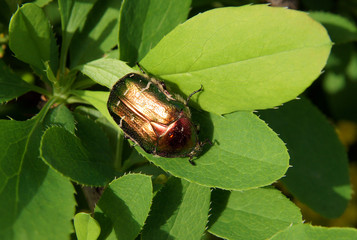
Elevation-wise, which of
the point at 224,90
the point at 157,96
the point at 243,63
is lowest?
the point at 157,96

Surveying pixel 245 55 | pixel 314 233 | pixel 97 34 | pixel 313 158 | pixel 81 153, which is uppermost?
pixel 245 55

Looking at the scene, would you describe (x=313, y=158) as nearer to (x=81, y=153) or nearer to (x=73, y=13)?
(x=81, y=153)

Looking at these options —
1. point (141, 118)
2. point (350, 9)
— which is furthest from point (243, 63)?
point (350, 9)

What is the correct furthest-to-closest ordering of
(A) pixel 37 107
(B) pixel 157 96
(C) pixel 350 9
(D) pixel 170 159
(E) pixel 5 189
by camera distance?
(C) pixel 350 9 < (A) pixel 37 107 < (B) pixel 157 96 < (D) pixel 170 159 < (E) pixel 5 189

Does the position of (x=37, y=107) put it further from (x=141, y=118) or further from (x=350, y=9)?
(x=350, y=9)

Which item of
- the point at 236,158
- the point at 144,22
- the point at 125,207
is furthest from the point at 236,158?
the point at 144,22

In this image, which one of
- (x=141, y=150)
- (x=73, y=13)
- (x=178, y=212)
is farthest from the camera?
(x=73, y=13)
